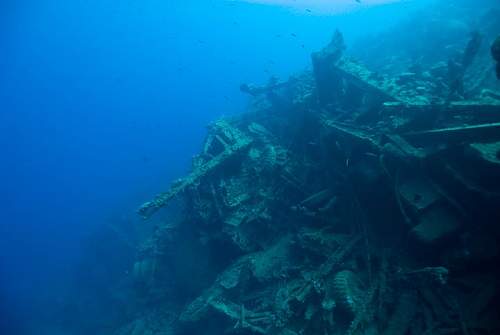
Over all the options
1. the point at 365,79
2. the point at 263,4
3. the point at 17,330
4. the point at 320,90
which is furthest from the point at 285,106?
the point at 263,4

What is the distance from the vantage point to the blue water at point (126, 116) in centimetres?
4391

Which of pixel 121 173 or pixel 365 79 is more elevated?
pixel 365 79

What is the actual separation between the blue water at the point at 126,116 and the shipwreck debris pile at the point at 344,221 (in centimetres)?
1987

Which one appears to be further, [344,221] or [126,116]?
[126,116]

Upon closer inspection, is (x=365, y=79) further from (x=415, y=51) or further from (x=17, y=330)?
(x=17, y=330)

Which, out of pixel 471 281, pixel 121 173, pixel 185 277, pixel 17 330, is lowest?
pixel 121 173

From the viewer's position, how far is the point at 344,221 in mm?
8234

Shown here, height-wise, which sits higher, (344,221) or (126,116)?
(344,221)

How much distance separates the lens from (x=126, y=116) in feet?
478

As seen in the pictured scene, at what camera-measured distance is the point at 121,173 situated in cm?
7919

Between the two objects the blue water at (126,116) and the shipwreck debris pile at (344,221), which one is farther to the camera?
the blue water at (126,116)

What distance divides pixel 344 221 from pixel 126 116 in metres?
150

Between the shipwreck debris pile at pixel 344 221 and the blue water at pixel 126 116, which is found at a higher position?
the shipwreck debris pile at pixel 344 221

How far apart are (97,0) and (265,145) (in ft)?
729
